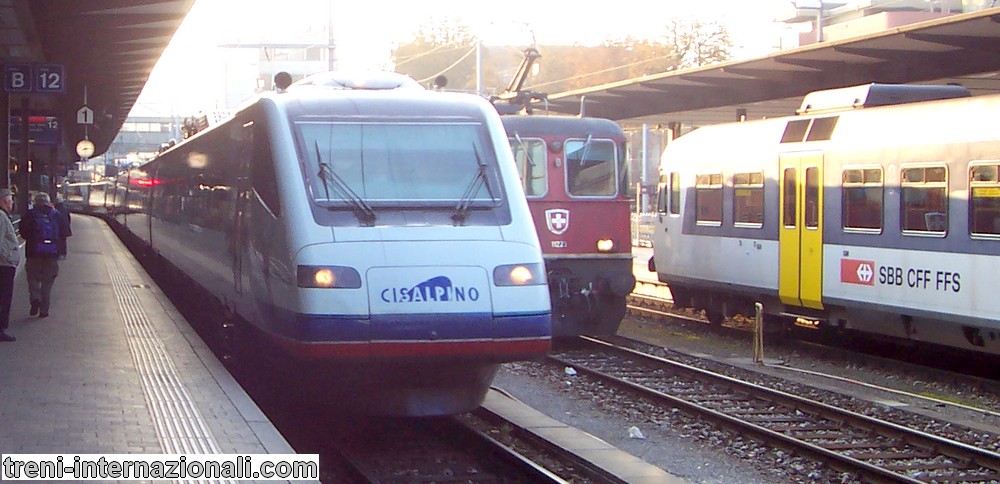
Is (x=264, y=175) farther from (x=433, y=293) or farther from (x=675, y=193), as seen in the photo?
(x=675, y=193)

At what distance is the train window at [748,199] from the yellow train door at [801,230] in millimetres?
521

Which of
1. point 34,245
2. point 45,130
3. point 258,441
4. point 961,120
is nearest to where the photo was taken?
point 258,441

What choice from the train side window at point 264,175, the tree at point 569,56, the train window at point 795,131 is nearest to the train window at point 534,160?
the train window at point 795,131

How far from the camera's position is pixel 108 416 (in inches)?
357

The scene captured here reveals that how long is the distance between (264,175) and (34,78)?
1309 centimetres

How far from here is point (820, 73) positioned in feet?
74.5

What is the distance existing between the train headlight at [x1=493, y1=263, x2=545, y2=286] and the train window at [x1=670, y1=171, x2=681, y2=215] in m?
11.0

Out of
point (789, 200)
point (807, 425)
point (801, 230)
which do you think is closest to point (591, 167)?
point (789, 200)

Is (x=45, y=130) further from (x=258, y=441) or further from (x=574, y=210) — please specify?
(x=258, y=441)

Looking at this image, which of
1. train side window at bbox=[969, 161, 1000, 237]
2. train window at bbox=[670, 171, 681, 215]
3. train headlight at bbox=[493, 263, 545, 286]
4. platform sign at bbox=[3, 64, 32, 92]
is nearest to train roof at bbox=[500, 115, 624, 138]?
train window at bbox=[670, 171, 681, 215]

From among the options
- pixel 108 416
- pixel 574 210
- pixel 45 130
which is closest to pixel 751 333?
pixel 574 210

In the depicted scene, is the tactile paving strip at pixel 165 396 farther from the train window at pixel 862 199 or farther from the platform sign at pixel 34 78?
the train window at pixel 862 199

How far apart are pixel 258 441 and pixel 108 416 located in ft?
5.09

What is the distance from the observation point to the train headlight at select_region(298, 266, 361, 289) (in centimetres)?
898
